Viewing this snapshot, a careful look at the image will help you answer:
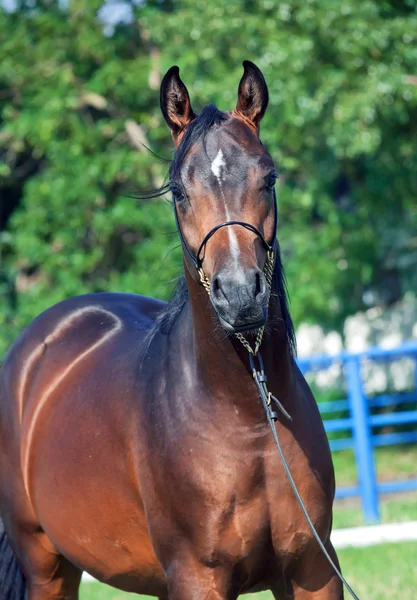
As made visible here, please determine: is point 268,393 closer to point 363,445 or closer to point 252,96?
point 252,96

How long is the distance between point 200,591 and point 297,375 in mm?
755

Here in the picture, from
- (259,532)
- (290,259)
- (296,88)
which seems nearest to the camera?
(259,532)

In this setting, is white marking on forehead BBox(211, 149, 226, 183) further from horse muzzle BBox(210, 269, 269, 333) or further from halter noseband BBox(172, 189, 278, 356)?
horse muzzle BBox(210, 269, 269, 333)

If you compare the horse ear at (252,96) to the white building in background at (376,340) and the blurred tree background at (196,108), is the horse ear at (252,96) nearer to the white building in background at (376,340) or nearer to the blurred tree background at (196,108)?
the blurred tree background at (196,108)

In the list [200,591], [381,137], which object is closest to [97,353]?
[200,591]

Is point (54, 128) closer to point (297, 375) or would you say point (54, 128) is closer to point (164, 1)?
point (164, 1)

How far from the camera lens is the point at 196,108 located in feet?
34.7

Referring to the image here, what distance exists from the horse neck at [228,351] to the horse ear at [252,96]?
0.55 m

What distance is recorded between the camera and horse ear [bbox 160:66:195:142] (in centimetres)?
301

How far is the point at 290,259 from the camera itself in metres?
11.0

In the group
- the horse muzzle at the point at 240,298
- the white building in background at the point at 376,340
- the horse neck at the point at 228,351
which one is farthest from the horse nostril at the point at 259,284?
the white building in background at the point at 376,340

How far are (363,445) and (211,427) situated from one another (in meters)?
5.93

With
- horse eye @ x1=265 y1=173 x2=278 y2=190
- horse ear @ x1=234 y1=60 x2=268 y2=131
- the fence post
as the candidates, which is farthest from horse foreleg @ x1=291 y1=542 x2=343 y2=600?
the fence post

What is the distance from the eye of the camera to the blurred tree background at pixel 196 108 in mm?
9492
